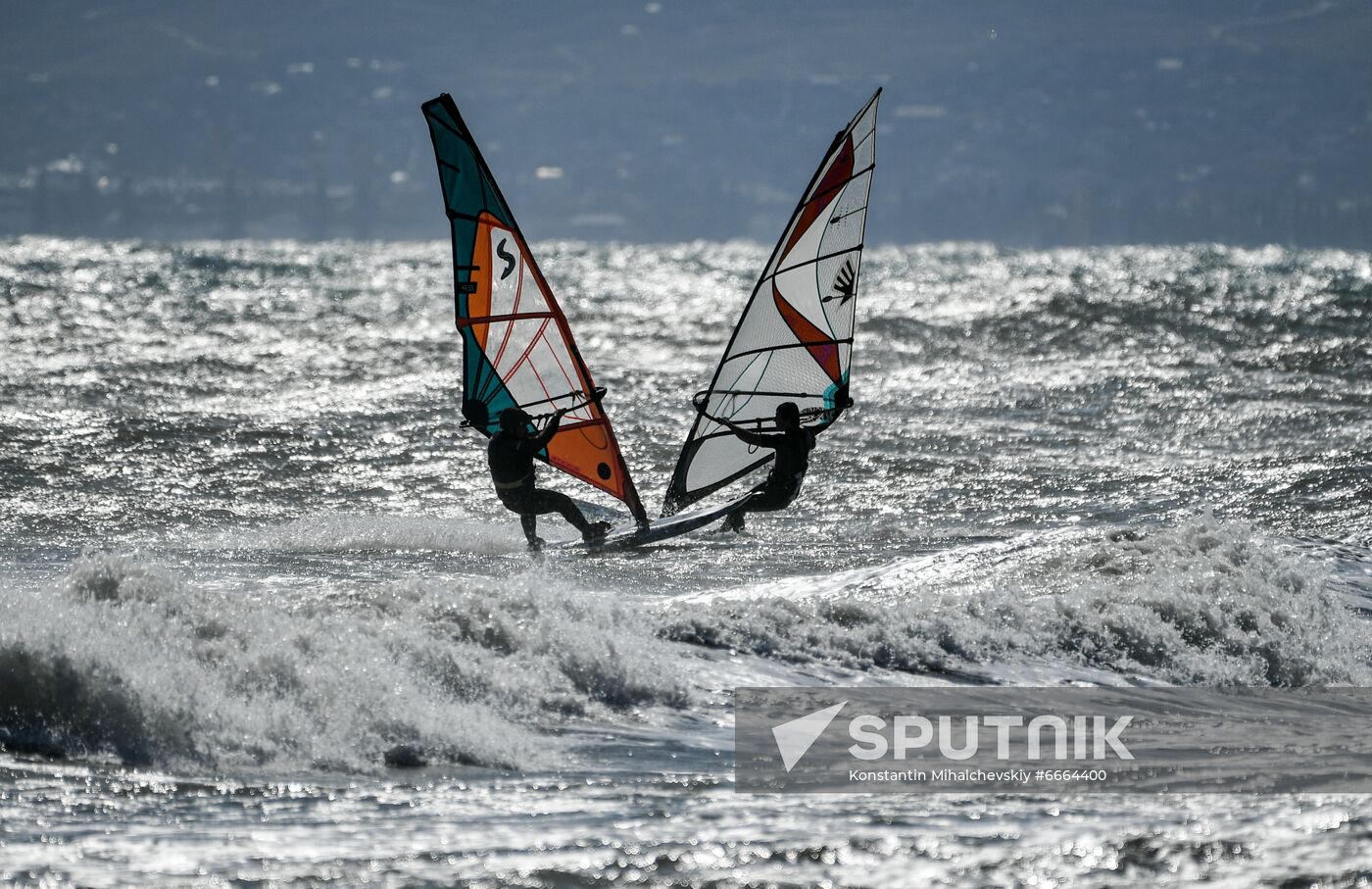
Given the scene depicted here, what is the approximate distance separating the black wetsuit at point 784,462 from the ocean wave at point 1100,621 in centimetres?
122

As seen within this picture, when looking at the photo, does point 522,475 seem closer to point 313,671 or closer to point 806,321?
point 806,321

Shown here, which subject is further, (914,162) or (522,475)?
(914,162)

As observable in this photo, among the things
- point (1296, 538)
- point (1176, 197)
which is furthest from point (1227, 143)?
point (1296, 538)

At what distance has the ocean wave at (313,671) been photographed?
176 inches

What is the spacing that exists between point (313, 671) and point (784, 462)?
14.5 feet

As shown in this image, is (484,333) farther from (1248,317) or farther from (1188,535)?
(1248,317)

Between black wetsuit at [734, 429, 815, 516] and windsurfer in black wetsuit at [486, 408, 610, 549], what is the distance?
1171 mm

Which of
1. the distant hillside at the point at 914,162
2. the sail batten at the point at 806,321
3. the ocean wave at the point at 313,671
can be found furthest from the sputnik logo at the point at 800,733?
the distant hillside at the point at 914,162

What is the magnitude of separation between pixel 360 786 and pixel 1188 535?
5.40m

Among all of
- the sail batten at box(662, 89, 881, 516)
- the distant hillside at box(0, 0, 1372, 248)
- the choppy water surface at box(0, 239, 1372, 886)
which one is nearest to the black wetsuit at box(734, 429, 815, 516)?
the sail batten at box(662, 89, 881, 516)

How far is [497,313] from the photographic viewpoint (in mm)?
8484

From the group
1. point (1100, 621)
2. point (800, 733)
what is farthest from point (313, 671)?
point (1100, 621)

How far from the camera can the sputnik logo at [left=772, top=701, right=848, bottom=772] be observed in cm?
463

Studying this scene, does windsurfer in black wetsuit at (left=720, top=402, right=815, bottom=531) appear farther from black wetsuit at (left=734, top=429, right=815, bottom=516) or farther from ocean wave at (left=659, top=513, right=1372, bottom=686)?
ocean wave at (left=659, top=513, right=1372, bottom=686)
